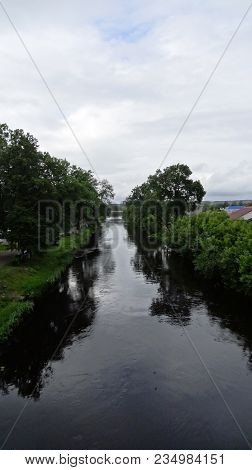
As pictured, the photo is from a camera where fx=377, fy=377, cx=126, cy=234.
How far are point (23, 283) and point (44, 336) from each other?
11.5 meters

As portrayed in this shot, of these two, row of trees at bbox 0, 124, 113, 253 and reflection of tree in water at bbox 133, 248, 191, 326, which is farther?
row of trees at bbox 0, 124, 113, 253

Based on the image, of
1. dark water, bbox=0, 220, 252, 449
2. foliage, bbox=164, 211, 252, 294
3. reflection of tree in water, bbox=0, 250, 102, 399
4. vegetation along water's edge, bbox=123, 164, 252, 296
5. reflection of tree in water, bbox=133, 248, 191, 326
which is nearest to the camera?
dark water, bbox=0, 220, 252, 449

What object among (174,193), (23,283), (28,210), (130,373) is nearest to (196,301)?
(130,373)

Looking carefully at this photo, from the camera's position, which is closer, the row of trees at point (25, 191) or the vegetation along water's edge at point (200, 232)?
the vegetation along water's edge at point (200, 232)

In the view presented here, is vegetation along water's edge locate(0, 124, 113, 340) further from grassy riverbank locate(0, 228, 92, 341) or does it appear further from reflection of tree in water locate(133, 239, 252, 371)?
reflection of tree in water locate(133, 239, 252, 371)

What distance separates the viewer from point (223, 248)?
41.0 m

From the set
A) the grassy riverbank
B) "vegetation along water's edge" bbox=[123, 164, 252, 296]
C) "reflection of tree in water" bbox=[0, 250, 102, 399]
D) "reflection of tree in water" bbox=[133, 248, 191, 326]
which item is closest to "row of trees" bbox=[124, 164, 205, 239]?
"vegetation along water's edge" bbox=[123, 164, 252, 296]

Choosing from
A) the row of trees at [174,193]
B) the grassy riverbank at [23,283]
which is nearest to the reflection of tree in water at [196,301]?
the grassy riverbank at [23,283]

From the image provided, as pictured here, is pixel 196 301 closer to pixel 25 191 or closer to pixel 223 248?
pixel 223 248

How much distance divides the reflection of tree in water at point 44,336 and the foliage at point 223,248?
45.3 ft

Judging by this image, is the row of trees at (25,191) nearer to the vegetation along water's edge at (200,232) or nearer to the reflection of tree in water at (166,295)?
the reflection of tree in water at (166,295)

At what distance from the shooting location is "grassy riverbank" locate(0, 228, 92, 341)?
3107cm

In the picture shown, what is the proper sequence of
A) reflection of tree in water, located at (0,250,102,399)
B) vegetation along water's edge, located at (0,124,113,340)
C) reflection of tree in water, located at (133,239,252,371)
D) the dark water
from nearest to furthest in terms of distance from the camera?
the dark water, reflection of tree in water, located at (0,250,102,399), reflection of tree in water, located at (133,239,252,371), vegetation along water's edge, located at (0,124,113,340)

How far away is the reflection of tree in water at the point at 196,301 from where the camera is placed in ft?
101
